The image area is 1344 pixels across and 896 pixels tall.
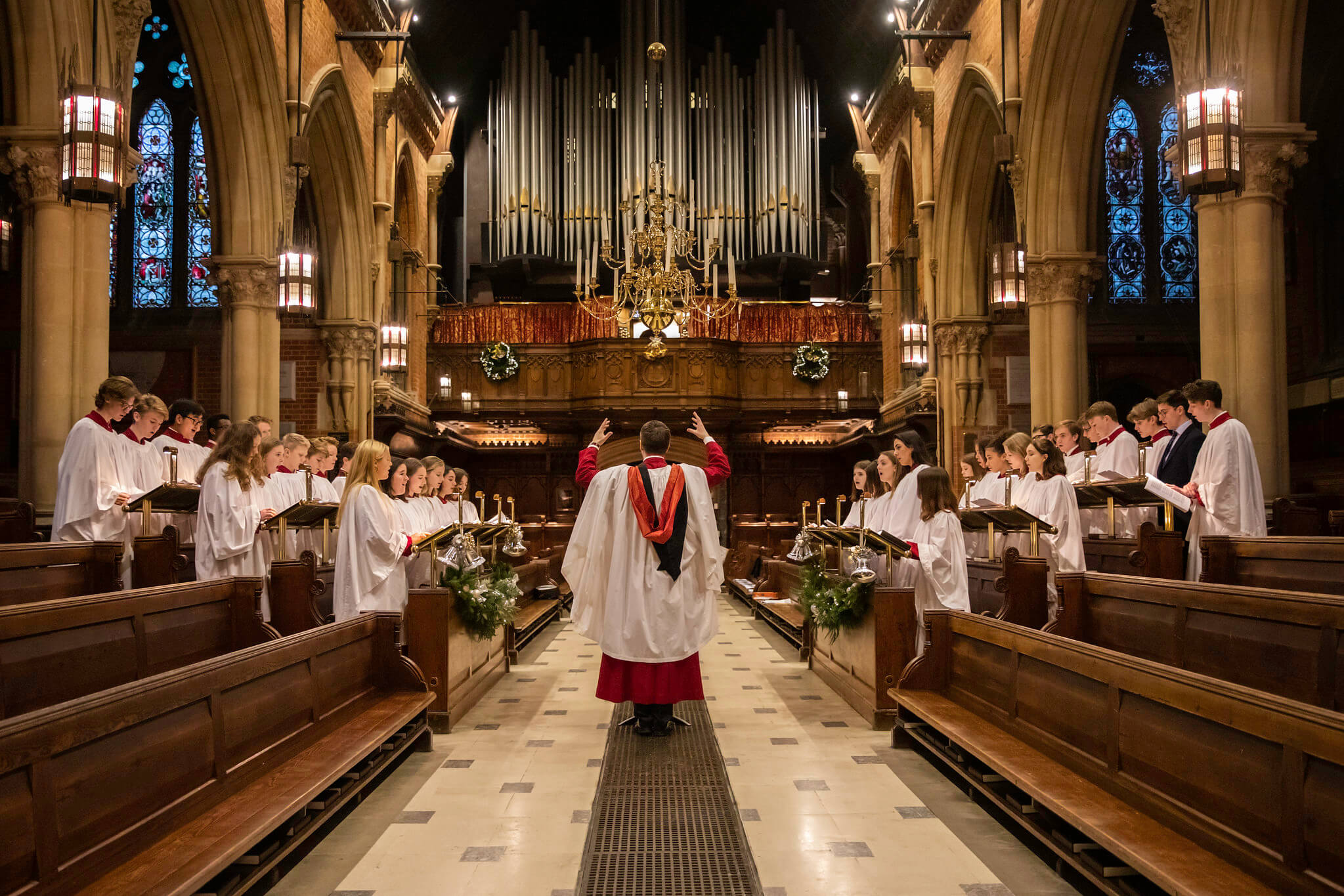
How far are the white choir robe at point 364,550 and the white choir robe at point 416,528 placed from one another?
28 cm

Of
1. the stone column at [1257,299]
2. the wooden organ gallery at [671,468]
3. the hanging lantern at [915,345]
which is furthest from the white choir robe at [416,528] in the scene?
the hanging lantern at [915,345]

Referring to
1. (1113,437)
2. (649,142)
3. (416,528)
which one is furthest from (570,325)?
(1113,437)

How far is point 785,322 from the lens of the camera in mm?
20938

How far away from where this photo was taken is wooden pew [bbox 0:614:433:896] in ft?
8.43

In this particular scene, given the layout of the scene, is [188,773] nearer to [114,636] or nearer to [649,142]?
[114,636]

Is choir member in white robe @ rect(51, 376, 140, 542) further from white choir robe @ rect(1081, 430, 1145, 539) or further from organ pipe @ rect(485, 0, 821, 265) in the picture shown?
organ pipe @ rect(485, 0, 821, 265)

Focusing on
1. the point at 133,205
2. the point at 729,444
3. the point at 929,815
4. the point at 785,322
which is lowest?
the point at 929,815

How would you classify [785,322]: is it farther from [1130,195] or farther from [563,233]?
[1130,195]

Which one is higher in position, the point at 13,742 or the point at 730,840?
the point at 13,742

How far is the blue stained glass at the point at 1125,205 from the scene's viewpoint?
59.2 ft

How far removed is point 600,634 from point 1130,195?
15638 millimetres

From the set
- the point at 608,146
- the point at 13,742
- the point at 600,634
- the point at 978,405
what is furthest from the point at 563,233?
the point at 13,742

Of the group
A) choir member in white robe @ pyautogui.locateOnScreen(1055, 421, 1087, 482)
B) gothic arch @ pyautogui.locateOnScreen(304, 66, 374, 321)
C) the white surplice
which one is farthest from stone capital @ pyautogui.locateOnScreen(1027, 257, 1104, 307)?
gothic arch @ pyautogui.locateOnScreen(304, 66, 374, 321)

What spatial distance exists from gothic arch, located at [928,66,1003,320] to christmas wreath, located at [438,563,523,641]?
11.0m
